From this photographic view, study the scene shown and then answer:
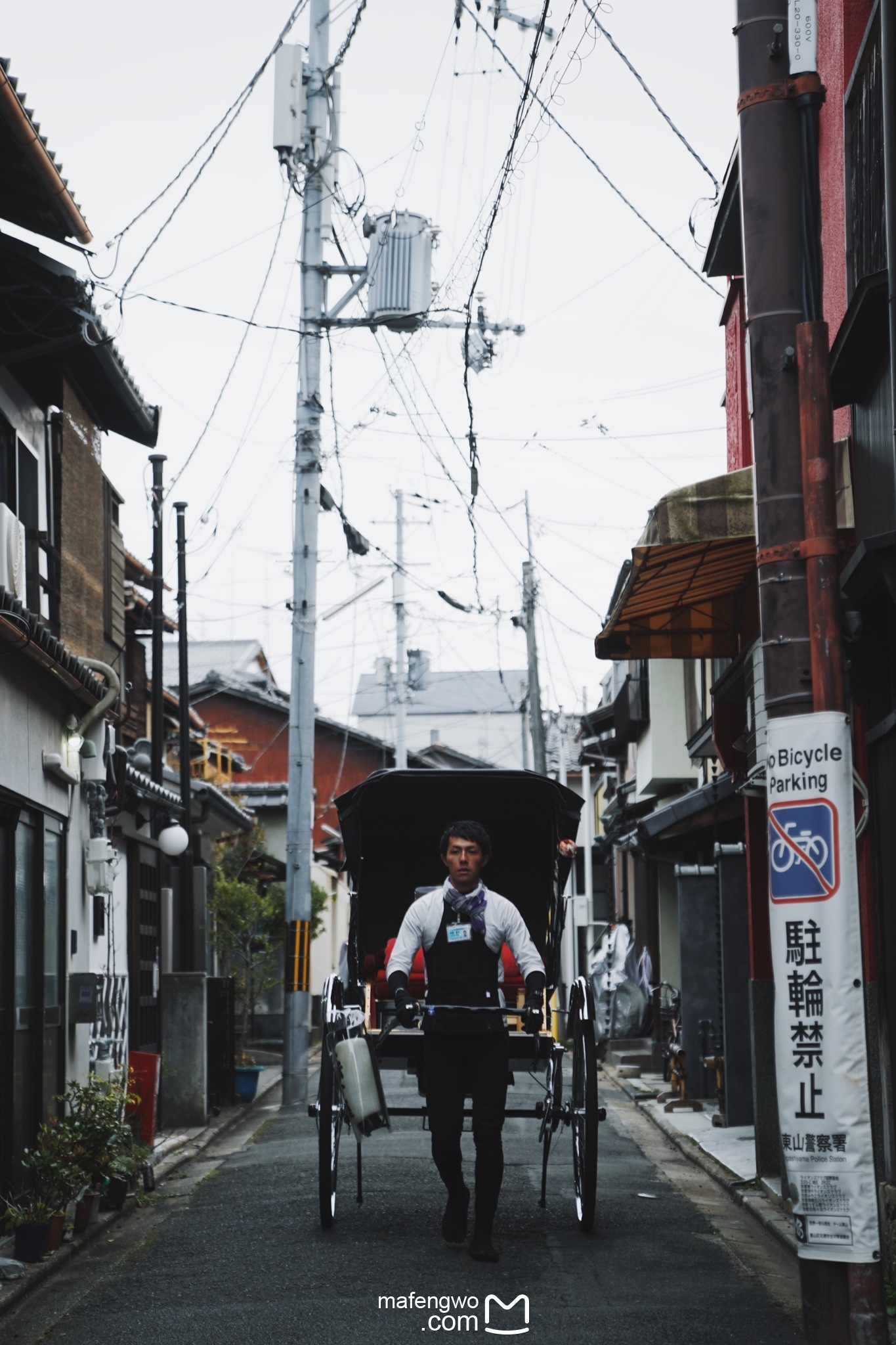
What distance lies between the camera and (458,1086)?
8.30 meters

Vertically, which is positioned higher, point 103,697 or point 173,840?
point 103,697

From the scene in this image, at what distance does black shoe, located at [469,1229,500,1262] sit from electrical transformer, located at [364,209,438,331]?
1426 centimetres

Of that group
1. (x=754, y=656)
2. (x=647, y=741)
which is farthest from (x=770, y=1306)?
(x=647, y=741)

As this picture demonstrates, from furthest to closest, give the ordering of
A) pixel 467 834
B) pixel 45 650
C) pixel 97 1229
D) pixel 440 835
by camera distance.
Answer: pixel 440 835 < pixel 45 650 < pixel 97 1229 < pixel 467 834

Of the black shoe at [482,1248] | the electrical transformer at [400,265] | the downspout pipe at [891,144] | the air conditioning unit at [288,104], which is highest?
the air conditioning unit at [288,104]

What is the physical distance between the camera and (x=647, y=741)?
25.6m

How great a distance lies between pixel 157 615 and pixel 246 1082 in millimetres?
6393

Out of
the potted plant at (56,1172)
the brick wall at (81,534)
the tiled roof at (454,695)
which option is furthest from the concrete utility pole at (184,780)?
the tiled roof at (454,695)

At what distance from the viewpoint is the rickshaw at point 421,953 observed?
879 cm

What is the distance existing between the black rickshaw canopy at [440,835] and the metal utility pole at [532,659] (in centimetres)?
1868

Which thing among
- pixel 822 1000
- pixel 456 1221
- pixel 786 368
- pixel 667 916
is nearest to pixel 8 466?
pixel 456 1221

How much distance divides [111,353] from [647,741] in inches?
540

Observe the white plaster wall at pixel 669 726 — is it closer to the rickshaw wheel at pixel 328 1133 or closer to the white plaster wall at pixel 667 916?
the white plaster wall at pixel 667 916

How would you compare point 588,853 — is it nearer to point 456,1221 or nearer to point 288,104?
point 288,104
